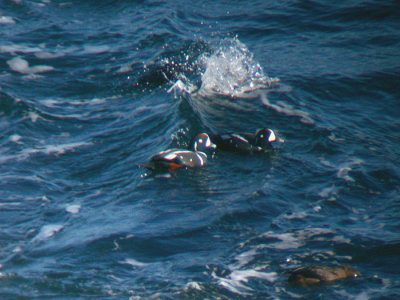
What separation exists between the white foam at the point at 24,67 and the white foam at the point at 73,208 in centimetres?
672

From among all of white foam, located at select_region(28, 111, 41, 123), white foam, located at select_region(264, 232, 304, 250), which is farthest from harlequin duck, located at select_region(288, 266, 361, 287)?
white foam, located at select_region(28, 111, 41, 123)

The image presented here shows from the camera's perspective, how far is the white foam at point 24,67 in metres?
13.5

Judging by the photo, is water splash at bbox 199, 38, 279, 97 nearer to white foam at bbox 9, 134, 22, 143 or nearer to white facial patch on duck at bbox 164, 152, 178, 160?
white facial patch on duck at bbox 164, 152, 178, 160

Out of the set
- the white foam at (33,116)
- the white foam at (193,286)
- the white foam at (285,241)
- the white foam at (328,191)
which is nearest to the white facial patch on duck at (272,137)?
the white foam at (328,191)

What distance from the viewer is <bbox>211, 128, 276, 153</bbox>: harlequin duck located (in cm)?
902

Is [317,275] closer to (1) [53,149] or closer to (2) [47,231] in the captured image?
(2) [47,231]

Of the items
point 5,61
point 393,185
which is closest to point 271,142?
point 393,185

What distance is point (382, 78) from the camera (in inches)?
487

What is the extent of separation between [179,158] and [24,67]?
22.7 ft

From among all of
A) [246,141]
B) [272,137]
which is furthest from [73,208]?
[272,137]

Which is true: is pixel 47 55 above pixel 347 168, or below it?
below

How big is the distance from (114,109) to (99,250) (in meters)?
5.77

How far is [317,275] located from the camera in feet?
17.8

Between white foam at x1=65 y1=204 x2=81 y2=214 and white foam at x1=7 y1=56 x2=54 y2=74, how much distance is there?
672cm
